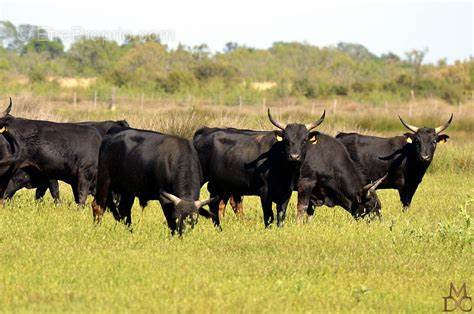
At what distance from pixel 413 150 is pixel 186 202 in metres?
6.51

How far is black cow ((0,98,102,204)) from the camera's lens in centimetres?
1419

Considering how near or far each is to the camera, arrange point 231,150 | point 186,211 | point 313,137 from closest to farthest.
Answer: point 186,211 < point 313,137 < point 231,150

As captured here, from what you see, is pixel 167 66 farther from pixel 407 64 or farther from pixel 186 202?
pixel 186 202

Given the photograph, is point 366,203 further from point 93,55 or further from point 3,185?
point 93,55

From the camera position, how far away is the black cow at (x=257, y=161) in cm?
1310

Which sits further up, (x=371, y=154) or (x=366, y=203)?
(x=371, y=154)

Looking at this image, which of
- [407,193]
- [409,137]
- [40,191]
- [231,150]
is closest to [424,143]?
[409,137]

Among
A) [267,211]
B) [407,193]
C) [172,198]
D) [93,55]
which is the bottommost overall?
[93,55]

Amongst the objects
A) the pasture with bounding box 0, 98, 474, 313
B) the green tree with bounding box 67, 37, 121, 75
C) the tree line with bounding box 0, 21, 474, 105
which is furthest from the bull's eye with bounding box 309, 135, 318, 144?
the green tree with bounding box 67, 37, 121, 75

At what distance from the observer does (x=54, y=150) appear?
1455 centimetres

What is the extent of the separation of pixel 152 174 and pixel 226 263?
256cm

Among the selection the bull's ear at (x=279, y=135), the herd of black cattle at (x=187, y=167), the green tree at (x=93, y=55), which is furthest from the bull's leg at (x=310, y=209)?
the green tree at (x=93, y=55)

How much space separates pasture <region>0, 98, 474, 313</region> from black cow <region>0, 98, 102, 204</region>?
0.47 metres

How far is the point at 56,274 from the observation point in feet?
29.7
